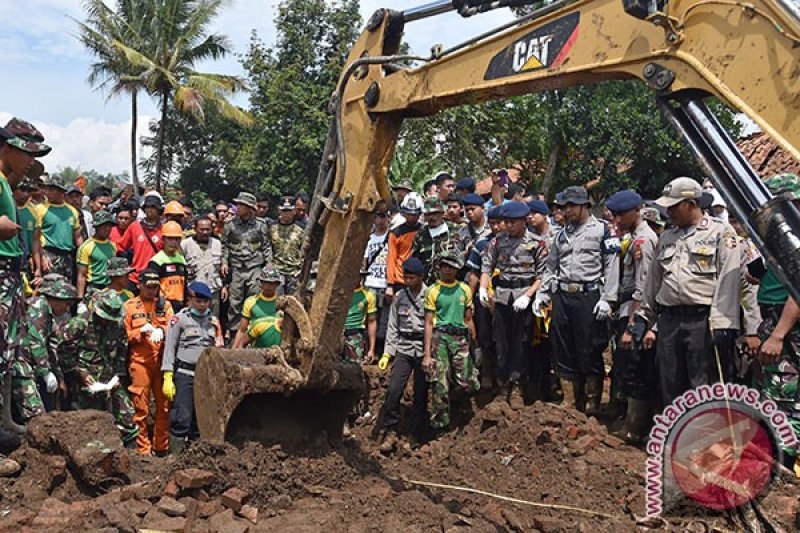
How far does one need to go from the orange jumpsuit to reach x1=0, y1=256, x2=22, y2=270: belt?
2217 millimetres

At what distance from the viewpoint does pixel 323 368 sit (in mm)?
5246

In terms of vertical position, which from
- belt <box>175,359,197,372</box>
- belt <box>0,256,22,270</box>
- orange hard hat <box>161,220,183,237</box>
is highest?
orange hard hat <box>161,220,183,237</box>

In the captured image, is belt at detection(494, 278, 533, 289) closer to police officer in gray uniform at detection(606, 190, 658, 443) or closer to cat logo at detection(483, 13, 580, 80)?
police officer in gray uniform at detection(606, 190, 658, 443)

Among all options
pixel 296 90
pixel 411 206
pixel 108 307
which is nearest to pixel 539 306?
pixel 411 206

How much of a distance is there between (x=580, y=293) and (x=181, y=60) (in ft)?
71.4

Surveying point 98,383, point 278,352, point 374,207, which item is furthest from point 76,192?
point 374,207

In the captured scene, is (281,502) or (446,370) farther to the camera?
(446,370)

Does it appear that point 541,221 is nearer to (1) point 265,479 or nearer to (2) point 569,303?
(2) point 569,303

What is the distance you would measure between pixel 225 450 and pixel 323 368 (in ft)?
2.83

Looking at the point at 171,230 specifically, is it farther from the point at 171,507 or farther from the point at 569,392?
the point at 569,392

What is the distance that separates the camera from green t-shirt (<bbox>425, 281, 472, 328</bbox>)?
7.66 metres

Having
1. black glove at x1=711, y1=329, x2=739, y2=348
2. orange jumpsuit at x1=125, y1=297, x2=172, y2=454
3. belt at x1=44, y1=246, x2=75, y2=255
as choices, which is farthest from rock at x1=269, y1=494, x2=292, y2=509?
belt at x1=44, y1=246, x2=75, y2=255

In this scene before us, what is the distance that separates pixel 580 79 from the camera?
3.76 meters

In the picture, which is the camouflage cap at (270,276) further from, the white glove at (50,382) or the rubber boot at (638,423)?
the rubber boot at (638,423)
